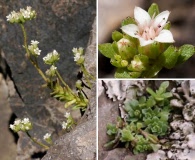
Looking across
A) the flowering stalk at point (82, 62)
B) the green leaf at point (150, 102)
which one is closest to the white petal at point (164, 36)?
the green leaf at point (150, 102)

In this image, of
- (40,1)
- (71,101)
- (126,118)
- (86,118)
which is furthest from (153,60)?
(40,1)

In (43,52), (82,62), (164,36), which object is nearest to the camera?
(164,36)

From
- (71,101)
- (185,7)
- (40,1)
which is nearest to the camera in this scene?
(185,7)

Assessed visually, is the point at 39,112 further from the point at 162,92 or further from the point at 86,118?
the point at 162,92

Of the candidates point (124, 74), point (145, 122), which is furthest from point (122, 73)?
point (145, 122)

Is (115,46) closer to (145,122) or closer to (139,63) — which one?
(139,63)

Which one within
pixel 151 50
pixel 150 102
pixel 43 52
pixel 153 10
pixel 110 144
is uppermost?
pixel 43 52

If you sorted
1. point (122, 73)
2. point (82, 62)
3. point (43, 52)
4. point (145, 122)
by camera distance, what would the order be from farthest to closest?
point (43, 52)
point (82, 62)
point (145, 122)
point (122, 73)
